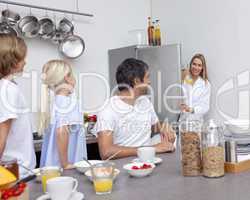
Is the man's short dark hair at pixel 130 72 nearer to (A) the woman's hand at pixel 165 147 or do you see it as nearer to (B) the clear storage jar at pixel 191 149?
(A) the woman's hand at pixel 165 147

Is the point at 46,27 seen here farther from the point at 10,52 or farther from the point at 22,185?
the point at 22,185

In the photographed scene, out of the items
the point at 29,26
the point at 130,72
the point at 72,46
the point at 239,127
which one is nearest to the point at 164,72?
the point at 72,46

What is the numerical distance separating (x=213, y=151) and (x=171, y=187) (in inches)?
9.2

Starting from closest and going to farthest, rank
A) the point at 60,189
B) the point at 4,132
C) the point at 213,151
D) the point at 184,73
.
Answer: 1. the point at 60,189
2. the point at 213,151
3. the point at 4,132
4. the point at 184,73

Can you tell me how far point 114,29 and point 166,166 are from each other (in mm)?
2801

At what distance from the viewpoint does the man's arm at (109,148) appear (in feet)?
6.21

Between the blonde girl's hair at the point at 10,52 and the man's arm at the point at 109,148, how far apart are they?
2.18 ft

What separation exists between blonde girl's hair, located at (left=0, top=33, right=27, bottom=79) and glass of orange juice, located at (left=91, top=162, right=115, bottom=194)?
661 millimetres

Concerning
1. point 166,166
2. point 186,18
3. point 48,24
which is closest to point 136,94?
point 166,166

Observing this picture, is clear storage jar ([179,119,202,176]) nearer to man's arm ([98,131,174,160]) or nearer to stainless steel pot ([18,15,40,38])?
man's arm ([98,131,174,160])

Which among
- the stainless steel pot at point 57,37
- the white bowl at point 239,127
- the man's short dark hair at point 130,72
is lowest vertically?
the white bowl at point 239,127

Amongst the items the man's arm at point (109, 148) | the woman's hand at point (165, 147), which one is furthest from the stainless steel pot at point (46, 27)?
the woman's hand at point (165, 147)

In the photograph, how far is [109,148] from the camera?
193 cm

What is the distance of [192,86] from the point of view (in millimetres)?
3719
